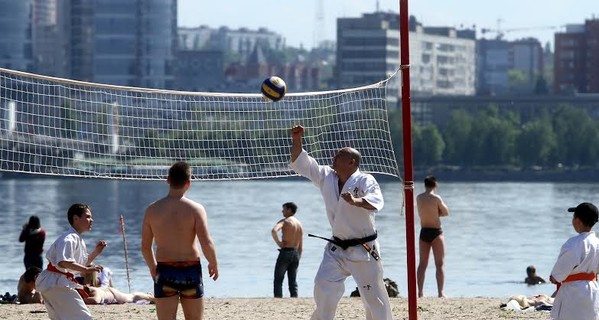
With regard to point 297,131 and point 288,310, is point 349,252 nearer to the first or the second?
point 297,131

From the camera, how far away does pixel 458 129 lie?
534 ft

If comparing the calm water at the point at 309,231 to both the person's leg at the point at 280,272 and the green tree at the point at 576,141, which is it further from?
the green tree at the point at 576,141

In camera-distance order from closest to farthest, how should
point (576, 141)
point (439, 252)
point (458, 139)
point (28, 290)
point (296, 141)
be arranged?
point (296, 141)
point (28, 290)
point (439, 252)
point (576, 141)
point (458, 139)

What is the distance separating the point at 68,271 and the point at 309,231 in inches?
1957

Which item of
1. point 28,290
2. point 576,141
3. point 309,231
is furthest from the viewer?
point 576,141

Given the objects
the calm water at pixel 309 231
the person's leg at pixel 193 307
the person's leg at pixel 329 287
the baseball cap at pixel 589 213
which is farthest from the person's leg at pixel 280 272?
the person's leg at pixel 193 307

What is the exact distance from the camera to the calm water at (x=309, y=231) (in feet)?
114

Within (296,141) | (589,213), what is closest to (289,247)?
(296,141)

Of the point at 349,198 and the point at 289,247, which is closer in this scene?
the point at 349,198

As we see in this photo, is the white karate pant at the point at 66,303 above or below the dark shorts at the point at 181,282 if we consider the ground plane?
below

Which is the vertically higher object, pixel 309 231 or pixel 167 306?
pixel 167 306

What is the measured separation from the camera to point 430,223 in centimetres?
2078

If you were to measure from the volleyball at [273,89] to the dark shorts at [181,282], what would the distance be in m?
3.25

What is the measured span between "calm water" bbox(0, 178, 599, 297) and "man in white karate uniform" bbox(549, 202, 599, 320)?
14899mm
